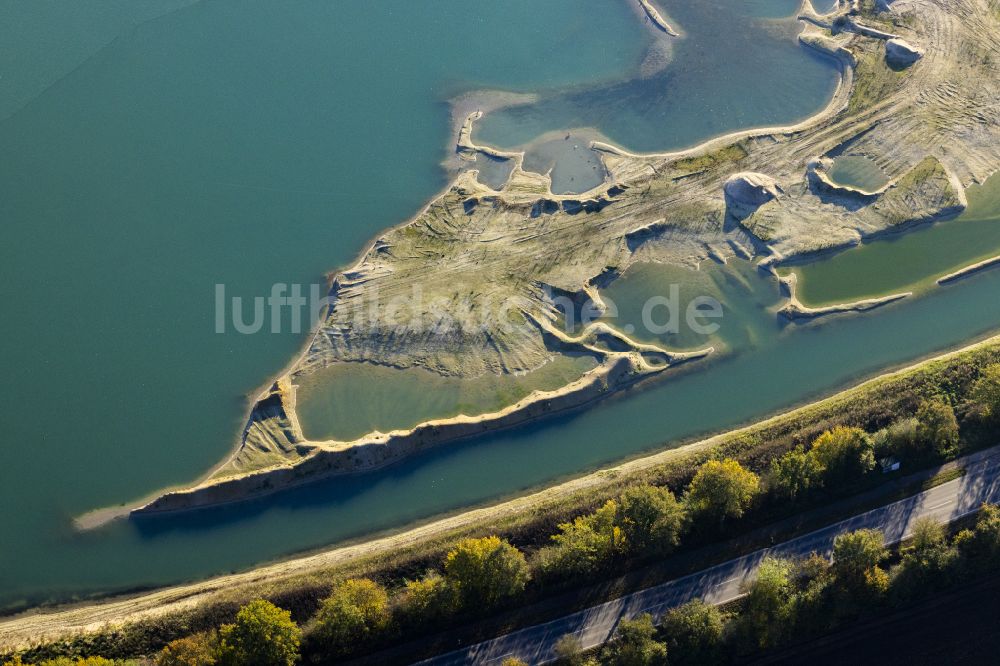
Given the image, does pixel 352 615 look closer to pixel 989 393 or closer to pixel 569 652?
pixel 569 652

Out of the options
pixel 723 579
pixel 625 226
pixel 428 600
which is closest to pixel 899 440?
pixel 723 579

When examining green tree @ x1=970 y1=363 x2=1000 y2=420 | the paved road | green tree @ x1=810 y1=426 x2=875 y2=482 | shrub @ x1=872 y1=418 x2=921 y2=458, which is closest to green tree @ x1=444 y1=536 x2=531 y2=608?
the paved road

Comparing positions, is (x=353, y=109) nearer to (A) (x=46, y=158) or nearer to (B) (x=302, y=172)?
(B) (x=302, y=172)

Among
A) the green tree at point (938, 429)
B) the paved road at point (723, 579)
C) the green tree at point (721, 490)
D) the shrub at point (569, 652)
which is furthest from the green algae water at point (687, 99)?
the shrub at point (569, 652)

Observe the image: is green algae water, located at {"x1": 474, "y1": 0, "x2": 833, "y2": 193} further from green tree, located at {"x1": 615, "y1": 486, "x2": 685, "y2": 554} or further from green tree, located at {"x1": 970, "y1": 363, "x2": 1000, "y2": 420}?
green tree, located at {"x1": 615, "y1": 486, "x2": 685, "y2": 554}

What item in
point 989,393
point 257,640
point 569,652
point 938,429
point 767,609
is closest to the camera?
point 257,640

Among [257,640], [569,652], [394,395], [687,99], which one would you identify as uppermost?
[687,99]
